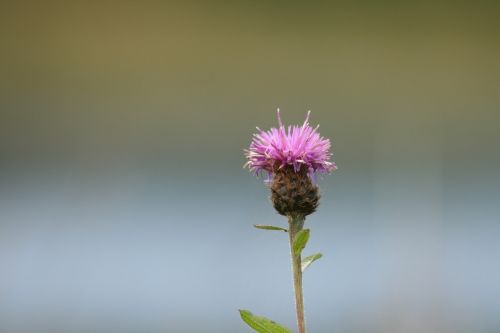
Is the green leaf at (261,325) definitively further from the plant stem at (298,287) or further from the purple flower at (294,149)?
the purple flower at (294,149)

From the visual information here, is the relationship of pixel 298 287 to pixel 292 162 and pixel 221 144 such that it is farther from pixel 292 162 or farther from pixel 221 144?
pixel 221 144

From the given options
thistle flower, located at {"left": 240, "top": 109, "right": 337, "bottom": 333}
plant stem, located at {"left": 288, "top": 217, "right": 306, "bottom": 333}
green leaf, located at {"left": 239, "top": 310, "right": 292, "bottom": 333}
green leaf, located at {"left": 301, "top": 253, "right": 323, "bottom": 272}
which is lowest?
green leaf, located at {"left": 239, "top": 310, "right": 292, "bottom": 333}

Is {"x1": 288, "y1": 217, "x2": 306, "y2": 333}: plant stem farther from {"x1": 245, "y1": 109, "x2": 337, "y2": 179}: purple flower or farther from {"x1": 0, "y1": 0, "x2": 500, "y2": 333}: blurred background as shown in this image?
{"x1": 0, "y1": 0, "x2": 500, "y2": 333}: blurred background

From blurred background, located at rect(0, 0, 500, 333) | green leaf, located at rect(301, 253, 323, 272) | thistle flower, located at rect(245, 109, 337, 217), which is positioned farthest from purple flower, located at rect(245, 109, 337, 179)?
blurred background, located at rect(0, 0, 500, 333)

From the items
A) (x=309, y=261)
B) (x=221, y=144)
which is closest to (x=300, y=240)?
(x=309, y=261)

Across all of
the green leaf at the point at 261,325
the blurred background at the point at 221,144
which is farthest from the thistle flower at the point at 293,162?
the blurred background at the point at 221,144
